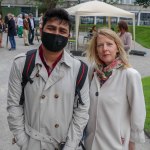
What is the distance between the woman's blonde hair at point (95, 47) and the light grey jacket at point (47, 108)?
1.41ft

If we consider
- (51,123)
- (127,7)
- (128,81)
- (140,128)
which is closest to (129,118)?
(140,128)

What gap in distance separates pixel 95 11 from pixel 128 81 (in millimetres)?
15065

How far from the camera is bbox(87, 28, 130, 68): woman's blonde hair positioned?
2.76m

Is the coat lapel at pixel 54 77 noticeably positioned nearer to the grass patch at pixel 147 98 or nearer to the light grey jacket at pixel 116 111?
the light grey jacket at pixel 116 111

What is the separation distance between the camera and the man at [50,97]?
2.36 metres

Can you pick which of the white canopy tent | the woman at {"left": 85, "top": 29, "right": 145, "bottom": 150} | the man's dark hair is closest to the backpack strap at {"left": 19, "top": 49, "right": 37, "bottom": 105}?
the man's dark hair

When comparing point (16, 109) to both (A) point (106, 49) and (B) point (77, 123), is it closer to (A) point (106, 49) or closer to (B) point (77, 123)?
(B) point (77, 123)

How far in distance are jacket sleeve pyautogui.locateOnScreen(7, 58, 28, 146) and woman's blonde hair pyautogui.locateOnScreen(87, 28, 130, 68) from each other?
0.73 meters

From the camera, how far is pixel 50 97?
2354 mm

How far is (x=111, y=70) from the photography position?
2.73m

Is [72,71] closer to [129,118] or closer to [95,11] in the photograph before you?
[129,118]

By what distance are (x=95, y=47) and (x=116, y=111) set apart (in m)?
0.55

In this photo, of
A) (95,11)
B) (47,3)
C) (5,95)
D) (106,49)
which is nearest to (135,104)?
(106,49)

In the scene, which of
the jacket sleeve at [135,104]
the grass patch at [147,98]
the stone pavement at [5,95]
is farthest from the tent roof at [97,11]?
the jacket sleeve at [135,104]
